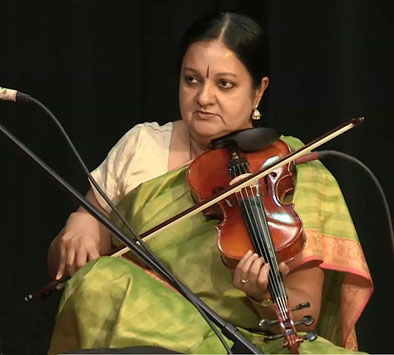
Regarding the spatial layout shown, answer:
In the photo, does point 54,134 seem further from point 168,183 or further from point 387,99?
point 387,99

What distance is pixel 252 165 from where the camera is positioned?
176 centimetres

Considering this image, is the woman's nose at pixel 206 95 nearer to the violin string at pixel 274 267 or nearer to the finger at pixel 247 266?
the violin string at pixel 274 267

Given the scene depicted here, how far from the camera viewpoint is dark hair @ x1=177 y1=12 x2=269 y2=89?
181 centimetres

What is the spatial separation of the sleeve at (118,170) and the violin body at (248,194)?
14cm

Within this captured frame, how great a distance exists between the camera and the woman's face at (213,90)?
180 cm

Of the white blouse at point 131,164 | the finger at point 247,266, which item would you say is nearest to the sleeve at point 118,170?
the white blouse at point 131,164

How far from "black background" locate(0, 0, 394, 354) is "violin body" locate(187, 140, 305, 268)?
0.59 metres

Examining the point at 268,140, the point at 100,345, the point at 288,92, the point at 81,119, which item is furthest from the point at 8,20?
the point at 100,345

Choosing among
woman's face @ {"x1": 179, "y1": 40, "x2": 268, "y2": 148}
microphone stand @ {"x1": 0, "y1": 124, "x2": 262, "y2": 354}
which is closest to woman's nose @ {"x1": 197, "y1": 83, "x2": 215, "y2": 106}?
woman's face @ {"x1": 179, "y1": 40, "x2": 268, "y2": 148}

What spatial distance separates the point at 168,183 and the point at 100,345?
39 cm

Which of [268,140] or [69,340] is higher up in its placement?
[268,140]

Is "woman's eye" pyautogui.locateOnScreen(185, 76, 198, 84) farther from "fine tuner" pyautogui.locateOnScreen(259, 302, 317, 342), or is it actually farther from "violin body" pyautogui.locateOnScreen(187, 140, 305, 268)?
"fine tuner" pyautogui.locateOnScreen(259, 302, 317, 342)

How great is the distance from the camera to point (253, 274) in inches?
60.9

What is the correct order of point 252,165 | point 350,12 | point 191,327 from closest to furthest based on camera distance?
point 191,327 < point 252,165 < point 350,12
